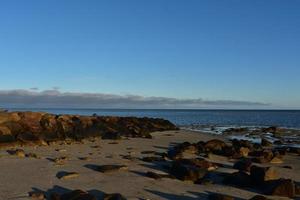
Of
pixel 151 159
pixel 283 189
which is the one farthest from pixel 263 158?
pixel 283 189

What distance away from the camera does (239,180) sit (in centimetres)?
1761

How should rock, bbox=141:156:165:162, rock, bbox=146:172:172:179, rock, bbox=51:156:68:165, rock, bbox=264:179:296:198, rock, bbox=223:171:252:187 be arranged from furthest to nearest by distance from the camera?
1. rock, bbox=141:156:165:162
2. rock, bbox=51:156:68:165
3. rock, bbox=146:172:172:179
4. rock, bbox=223:171:252:187
5. rock, bbox=264:179:296:198

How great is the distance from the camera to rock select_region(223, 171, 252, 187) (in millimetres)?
17438

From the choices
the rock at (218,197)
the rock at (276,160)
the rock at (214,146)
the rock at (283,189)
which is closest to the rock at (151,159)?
the rock at (214,146)

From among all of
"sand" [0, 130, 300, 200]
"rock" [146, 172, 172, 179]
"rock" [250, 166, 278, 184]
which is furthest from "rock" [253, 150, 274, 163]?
"rock" [146, 172, 172, 179]

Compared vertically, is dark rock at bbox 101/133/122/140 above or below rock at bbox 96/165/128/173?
above

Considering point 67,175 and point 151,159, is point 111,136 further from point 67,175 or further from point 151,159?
point 67,175

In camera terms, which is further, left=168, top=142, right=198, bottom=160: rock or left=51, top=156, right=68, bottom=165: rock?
left=168, top=142, right=198, bottom=160: rock

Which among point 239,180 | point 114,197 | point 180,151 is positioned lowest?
point 114,197

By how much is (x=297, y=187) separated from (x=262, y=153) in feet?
32.6

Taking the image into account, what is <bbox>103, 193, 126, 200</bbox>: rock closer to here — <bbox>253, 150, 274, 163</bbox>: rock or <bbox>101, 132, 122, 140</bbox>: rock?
<bbox>253, 150, 274, 163</bbox>: rock

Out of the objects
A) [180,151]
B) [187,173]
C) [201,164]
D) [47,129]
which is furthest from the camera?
[47,129]

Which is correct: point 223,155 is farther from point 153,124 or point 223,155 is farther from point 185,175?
point 153,124

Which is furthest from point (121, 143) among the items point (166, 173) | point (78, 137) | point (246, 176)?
point (246, 176)
